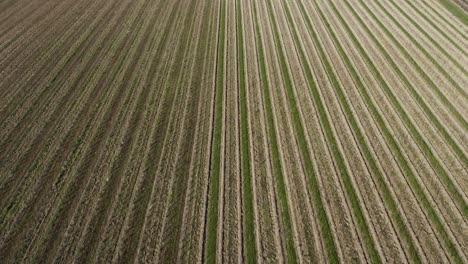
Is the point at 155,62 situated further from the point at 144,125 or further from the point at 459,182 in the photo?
the point at 459,182

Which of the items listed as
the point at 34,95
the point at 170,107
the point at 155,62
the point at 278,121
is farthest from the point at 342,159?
the point at 34,95

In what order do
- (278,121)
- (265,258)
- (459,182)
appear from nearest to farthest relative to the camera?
1. (265,258)
2. (459,182)
3. (278,121)

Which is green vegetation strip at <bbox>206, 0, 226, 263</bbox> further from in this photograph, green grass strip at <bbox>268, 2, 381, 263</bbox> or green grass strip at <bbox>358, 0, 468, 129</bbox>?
green grass strip at <bbox>358, 0, 468, 129</bbox>

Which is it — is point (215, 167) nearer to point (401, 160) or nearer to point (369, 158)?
point (369, 158)

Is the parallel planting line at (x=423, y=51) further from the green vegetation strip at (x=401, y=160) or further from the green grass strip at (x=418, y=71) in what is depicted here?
the green vegetation strip at (x=401, y=160)

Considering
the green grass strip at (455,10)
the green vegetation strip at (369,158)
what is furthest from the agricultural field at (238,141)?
the green grass strip at (455,10)

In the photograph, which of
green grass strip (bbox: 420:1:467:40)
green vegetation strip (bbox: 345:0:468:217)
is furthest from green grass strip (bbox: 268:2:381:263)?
green grass strip (bbox: 420:1:467:40)

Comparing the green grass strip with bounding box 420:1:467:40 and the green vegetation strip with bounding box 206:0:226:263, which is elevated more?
the green vegetation strip with bounding box 206:0:226:263
